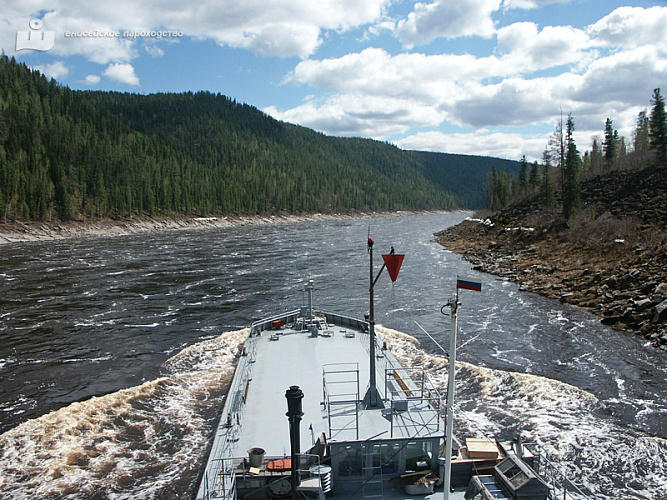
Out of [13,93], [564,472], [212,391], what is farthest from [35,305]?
[13,93]

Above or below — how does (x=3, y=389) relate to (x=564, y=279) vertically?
below

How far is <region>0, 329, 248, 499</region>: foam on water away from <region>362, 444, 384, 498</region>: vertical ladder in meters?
8.19

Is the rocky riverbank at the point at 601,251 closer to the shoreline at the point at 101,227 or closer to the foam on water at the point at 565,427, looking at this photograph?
the foam on water at the point at 565,427

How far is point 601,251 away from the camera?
55.8 m

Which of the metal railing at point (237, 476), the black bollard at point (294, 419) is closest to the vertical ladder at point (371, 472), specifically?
the metal railing at point (237, 476)

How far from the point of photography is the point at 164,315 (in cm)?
4331

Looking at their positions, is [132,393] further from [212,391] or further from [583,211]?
[583,211]

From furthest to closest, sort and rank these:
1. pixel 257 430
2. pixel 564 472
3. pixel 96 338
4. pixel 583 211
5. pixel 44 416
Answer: pixel 583 211 → pixel 96 338 → pixel 44 416 → pixel 564 472 → pixel 257 430

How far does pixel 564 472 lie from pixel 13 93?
23737 centimetres

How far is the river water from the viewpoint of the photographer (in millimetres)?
19703

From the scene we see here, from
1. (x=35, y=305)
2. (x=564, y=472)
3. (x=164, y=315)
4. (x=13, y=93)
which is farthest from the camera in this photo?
(x=13, y=93)

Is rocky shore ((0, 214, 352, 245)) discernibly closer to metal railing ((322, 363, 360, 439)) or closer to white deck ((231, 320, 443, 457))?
white deck ((231, 320, 443, 457))

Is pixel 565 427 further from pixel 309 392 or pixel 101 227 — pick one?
pixel 101 227

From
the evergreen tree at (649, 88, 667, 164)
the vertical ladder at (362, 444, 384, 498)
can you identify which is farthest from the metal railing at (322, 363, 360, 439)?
the evergreen tree at (649, 88, 667, 164)
